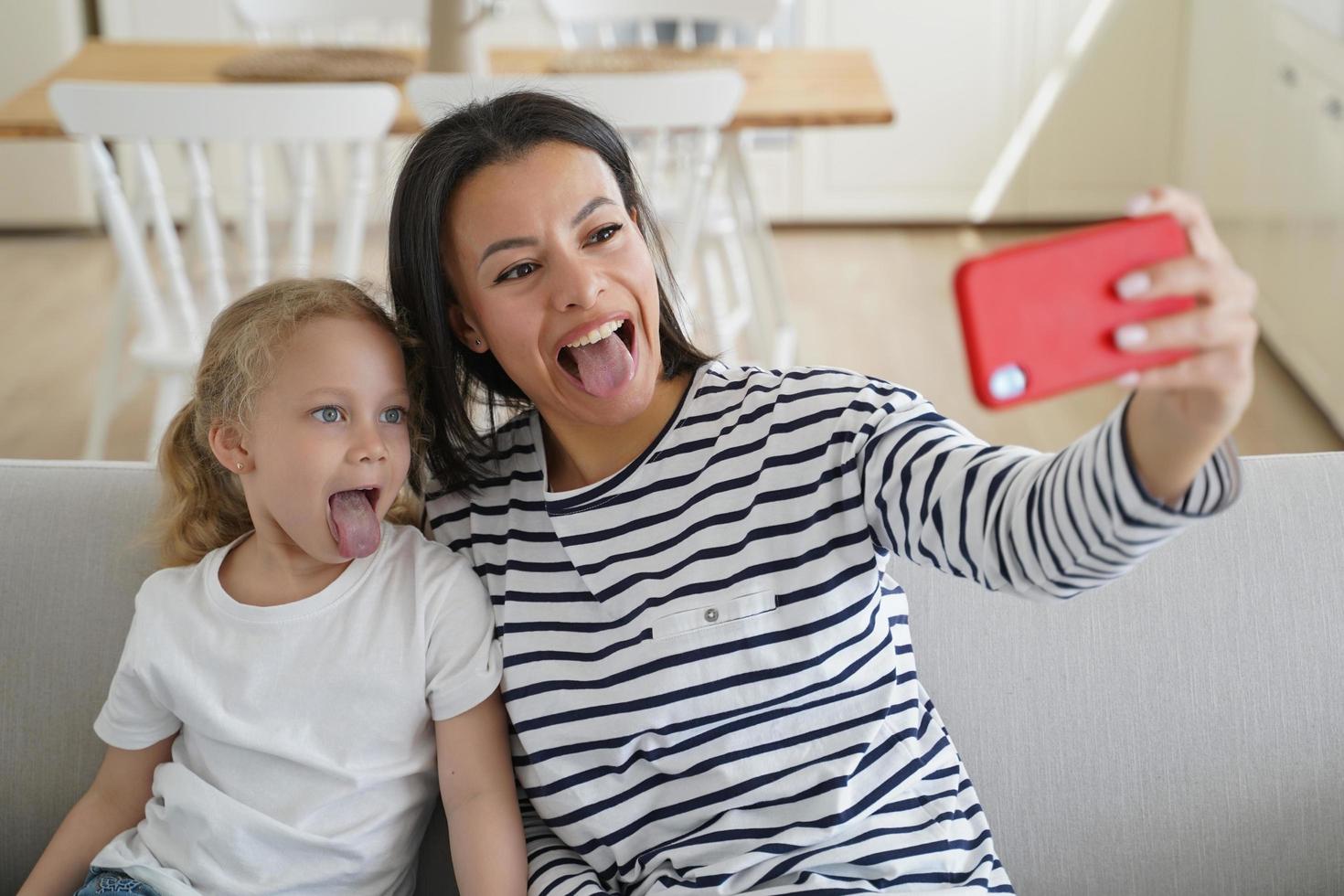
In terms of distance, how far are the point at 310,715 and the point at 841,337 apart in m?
2.77

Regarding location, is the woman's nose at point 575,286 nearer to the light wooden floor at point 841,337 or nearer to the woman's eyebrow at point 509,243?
the woman's eyebrow at point 509,243

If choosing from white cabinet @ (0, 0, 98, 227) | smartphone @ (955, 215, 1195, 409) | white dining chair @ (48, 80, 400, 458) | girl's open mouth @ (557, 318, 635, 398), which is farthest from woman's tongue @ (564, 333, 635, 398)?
white cabinet @ (0, 0, 98, 227)

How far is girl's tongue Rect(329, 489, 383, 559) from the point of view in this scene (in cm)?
111

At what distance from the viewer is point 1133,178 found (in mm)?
4520

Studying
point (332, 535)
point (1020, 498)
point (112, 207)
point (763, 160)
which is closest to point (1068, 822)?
point (1020, 498)

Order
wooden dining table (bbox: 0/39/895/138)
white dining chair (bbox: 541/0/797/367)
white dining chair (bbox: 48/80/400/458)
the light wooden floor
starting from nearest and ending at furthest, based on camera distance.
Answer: white dining chair (bbox: 48/80/400/458) < wooden dining table (bbox: 0/39/895/138) < white dining chair (bbox: 541/0/797/367) < the light wooden floor

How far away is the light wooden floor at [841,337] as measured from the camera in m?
3.21

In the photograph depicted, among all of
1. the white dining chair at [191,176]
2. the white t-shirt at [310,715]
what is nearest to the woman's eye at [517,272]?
the white t-shirt at [310,715]

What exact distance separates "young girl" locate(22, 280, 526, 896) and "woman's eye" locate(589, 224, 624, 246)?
18 centimetres

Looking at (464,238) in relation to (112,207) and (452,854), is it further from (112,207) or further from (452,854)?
(112,207)

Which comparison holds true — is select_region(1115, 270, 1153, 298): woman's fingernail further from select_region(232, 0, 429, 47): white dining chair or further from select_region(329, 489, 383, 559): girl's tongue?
select_region(232, 0, 429, 47): white dining chair

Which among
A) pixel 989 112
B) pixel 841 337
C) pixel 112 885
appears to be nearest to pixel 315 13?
pixel 841 337

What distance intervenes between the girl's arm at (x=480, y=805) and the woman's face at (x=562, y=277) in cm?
26

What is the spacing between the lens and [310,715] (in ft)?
3.65
